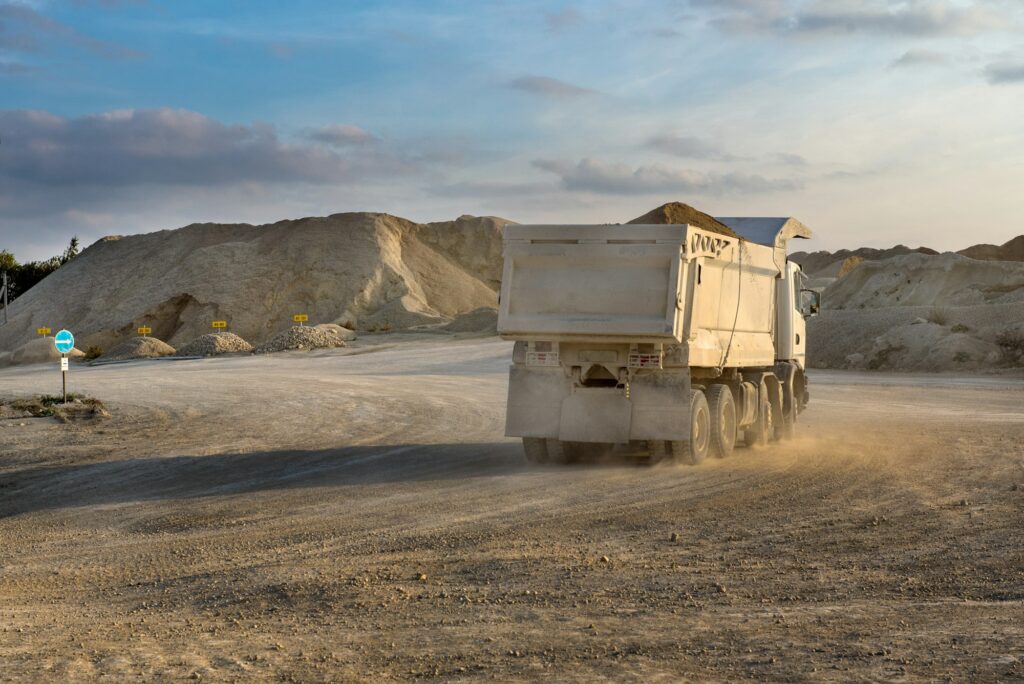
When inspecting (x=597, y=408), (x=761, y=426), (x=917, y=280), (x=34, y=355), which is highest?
(x=917, y=280)

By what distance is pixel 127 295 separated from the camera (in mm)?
83875

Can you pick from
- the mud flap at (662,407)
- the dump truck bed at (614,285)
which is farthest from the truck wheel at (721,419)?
the mud flap at (662,407)

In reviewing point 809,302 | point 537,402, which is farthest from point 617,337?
point 809,302

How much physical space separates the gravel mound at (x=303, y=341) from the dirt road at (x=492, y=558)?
36.2 meters

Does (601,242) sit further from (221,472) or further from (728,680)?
(728,680)

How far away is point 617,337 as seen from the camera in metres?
15.4

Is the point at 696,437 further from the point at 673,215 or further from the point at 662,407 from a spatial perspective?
the point at 673,215

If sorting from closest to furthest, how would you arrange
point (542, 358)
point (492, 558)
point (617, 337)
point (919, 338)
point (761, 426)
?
point (492, 558), point (617, 337), point (542, 358), point (761, 426), point (919, 338)

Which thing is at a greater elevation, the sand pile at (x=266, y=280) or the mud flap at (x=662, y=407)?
the sand pile at (x=266, y=280)

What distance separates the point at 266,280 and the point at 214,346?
80.0 feet

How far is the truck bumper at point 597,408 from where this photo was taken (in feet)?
51.4

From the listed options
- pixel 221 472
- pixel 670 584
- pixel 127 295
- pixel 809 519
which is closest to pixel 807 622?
pixel 670 584

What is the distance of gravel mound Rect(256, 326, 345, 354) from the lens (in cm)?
5722

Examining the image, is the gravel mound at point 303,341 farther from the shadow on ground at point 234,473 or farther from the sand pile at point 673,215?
the shadow on ground at point 234,473
